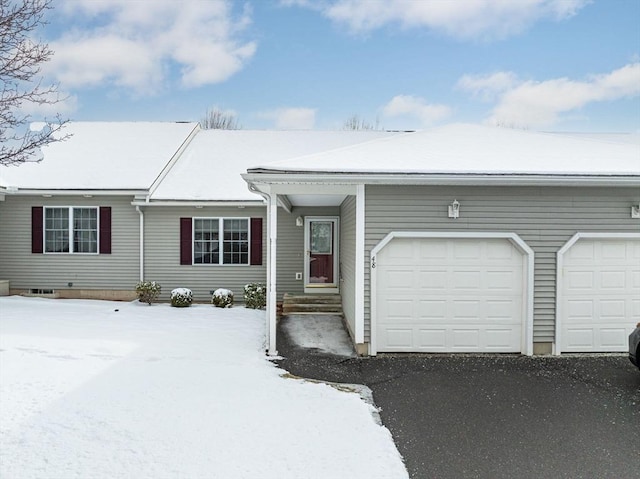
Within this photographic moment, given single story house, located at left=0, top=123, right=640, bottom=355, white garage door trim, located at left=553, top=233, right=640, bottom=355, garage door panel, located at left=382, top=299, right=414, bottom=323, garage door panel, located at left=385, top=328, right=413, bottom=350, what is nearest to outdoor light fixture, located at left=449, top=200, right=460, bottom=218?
single story house, located at left=0, top=123, right=640, bottom=355

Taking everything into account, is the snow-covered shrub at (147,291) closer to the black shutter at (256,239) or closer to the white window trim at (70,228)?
the white window trim at (70,228)

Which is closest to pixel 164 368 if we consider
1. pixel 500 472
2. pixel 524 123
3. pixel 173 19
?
pixel 500 472

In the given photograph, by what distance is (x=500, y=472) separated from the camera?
3.57 meters

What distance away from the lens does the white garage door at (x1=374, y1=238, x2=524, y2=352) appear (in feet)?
23.2

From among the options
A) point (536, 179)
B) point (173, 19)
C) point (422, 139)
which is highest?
point (173, 19)

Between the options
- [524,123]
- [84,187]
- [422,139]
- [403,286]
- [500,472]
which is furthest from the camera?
[524,123]

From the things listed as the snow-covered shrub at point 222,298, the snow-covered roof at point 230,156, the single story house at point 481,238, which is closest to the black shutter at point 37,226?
the snow-covered roof at point 230,156

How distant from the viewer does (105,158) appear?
1285 cm

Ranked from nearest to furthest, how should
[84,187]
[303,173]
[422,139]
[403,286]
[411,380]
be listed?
[411,380] < [303,173] < [403,286] < [422,139] < [84,187]

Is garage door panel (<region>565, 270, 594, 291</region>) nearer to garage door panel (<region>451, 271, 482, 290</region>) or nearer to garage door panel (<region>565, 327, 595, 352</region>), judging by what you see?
garage door panel (<region>565, 327, 595, 352</region>)

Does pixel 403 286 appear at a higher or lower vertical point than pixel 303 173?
lower

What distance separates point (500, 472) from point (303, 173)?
452 centimetres

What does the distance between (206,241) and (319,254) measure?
303cm

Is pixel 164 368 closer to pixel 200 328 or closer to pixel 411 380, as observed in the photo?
pixel 200 328
